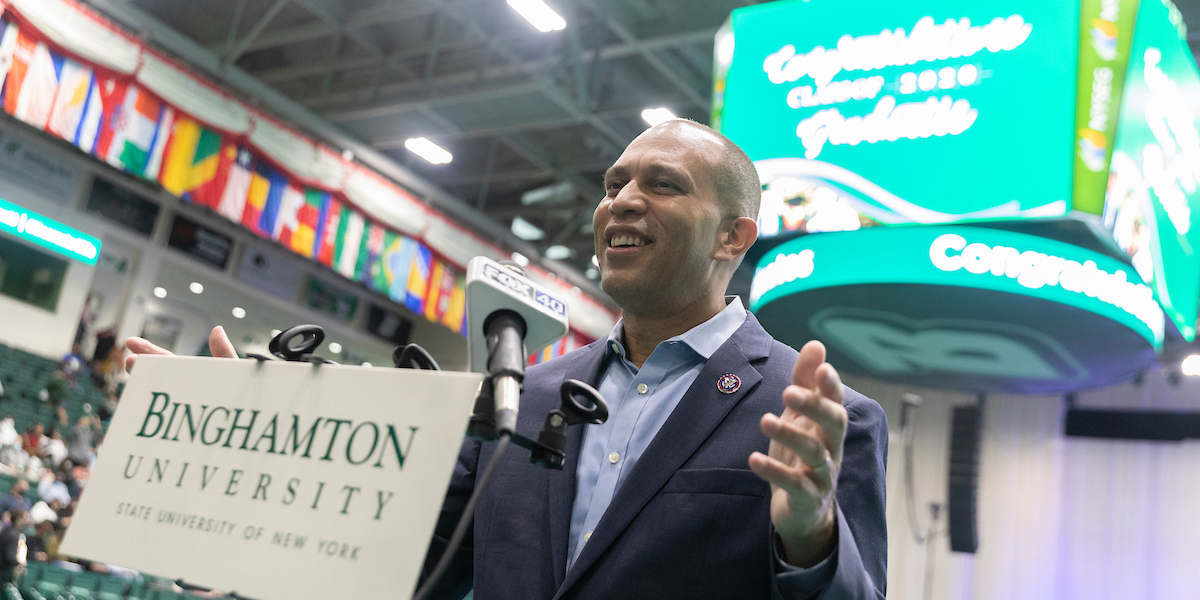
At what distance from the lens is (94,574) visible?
750 cm

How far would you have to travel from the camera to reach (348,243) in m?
10.5

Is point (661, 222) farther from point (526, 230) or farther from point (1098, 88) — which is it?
point (526, 230)

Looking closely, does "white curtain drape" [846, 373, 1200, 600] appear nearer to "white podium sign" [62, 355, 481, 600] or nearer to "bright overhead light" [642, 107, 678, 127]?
"bright overhead light" [642, 107, 678, 127]

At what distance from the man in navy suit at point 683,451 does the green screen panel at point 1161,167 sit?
3.53 metres

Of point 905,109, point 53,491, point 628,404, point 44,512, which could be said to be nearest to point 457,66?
point 53,491

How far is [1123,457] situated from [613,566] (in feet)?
44.0

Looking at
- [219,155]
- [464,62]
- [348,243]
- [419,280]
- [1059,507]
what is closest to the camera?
[219,155]

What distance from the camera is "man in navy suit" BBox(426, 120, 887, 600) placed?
1.10 metres

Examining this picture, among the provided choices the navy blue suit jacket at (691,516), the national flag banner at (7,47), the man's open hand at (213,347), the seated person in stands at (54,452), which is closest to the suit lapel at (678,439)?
the navy blue suit jacket at (691,516)

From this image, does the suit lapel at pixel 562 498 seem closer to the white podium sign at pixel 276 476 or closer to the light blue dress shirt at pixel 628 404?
the light blue dress shirt at pixel 628 404

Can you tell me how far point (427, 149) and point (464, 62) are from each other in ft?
3.52

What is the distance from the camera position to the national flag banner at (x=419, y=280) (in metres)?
11.2

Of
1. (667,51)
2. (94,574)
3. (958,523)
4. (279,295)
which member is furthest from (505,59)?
(958,523)

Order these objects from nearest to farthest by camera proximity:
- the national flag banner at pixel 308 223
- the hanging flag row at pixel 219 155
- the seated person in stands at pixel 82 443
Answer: the hanging flag row at pixel 219 155, the seated person in stands at pixel 82 443, the national flag banner at pixel 308 223
